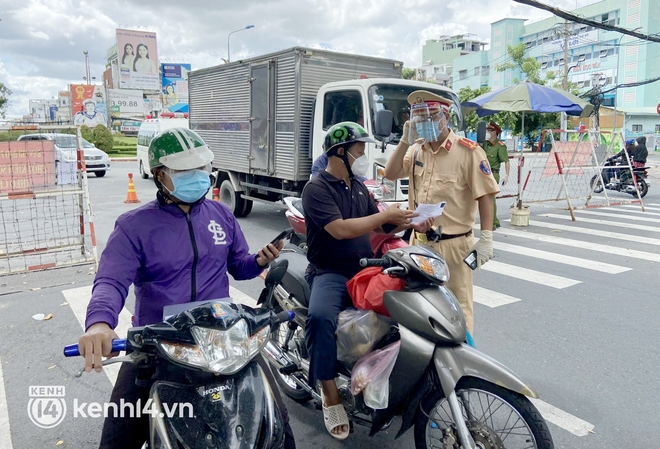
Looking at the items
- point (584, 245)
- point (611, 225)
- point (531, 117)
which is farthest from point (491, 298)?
point (531, 117)

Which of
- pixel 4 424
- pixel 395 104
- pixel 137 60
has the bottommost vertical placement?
pixel 4 424

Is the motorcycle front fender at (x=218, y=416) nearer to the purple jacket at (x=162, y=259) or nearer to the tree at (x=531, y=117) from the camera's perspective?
the purple jacket at (x=162, y=259)

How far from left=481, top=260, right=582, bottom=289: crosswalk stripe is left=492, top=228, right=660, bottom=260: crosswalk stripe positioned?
0.70 feet

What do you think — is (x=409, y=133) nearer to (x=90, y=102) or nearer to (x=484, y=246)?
(x=484, y=246)

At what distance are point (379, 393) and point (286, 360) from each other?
1005 millimetres

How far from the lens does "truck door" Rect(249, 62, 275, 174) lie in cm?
918

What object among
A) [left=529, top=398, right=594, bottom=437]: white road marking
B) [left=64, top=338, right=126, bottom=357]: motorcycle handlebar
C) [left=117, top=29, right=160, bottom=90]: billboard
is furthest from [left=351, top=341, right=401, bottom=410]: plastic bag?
[left=117, top=29, right=160, bottom=90]: billboard

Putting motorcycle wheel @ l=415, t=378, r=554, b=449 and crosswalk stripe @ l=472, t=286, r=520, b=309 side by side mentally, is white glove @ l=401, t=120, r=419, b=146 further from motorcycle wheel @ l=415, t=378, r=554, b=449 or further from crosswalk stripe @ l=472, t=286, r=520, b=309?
crosswalk stripe @ l=472, t=286, r=520, b=309

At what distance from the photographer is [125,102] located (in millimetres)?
67188

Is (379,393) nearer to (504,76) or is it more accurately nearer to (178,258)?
(178,258)

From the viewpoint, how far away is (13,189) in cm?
668

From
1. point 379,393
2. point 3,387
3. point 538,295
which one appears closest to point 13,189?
point 3,387

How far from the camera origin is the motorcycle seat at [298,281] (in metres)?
3.38

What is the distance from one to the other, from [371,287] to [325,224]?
0.51m
